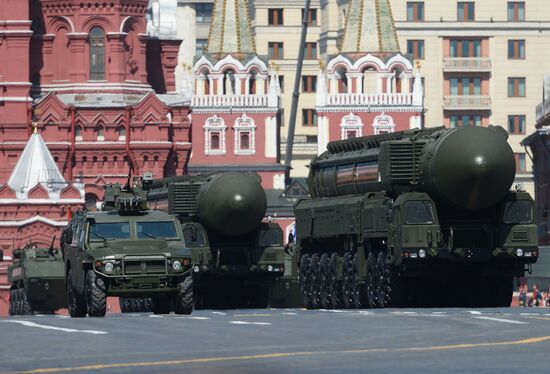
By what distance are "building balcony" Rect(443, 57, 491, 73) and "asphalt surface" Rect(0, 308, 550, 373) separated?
138833 millimetres

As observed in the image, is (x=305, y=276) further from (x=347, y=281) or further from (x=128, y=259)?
(x=128, y=259)

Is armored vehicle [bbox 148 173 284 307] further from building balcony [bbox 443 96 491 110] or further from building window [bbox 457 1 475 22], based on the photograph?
building window [bbox 457 1 475 22]

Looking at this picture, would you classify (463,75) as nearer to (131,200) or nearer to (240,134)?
(240,134)

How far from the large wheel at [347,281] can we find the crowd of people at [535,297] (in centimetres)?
2823

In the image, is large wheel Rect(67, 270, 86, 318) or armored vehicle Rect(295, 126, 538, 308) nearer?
large wheel Rect(67, 270, 86, 318)

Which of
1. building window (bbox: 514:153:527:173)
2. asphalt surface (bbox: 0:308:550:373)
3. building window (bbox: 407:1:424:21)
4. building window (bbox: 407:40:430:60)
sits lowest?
asphalt surface (bbox: 0:308:550:373)

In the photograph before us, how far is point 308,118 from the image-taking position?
18338cm

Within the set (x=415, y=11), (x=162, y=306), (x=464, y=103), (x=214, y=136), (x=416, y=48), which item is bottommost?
(x=162, y=306)

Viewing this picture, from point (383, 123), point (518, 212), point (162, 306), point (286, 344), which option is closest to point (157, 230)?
point (162, 306)

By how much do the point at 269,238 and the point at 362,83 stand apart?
86.9 meters

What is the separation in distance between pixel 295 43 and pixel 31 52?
48.9 m

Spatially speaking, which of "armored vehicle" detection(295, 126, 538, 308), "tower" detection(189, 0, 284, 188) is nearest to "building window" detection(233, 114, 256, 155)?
"tower" detection(189, 0, 284, 188)

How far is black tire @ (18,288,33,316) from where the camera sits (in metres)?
75.4

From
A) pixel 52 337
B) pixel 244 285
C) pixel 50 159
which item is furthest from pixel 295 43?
pixel 52 337
